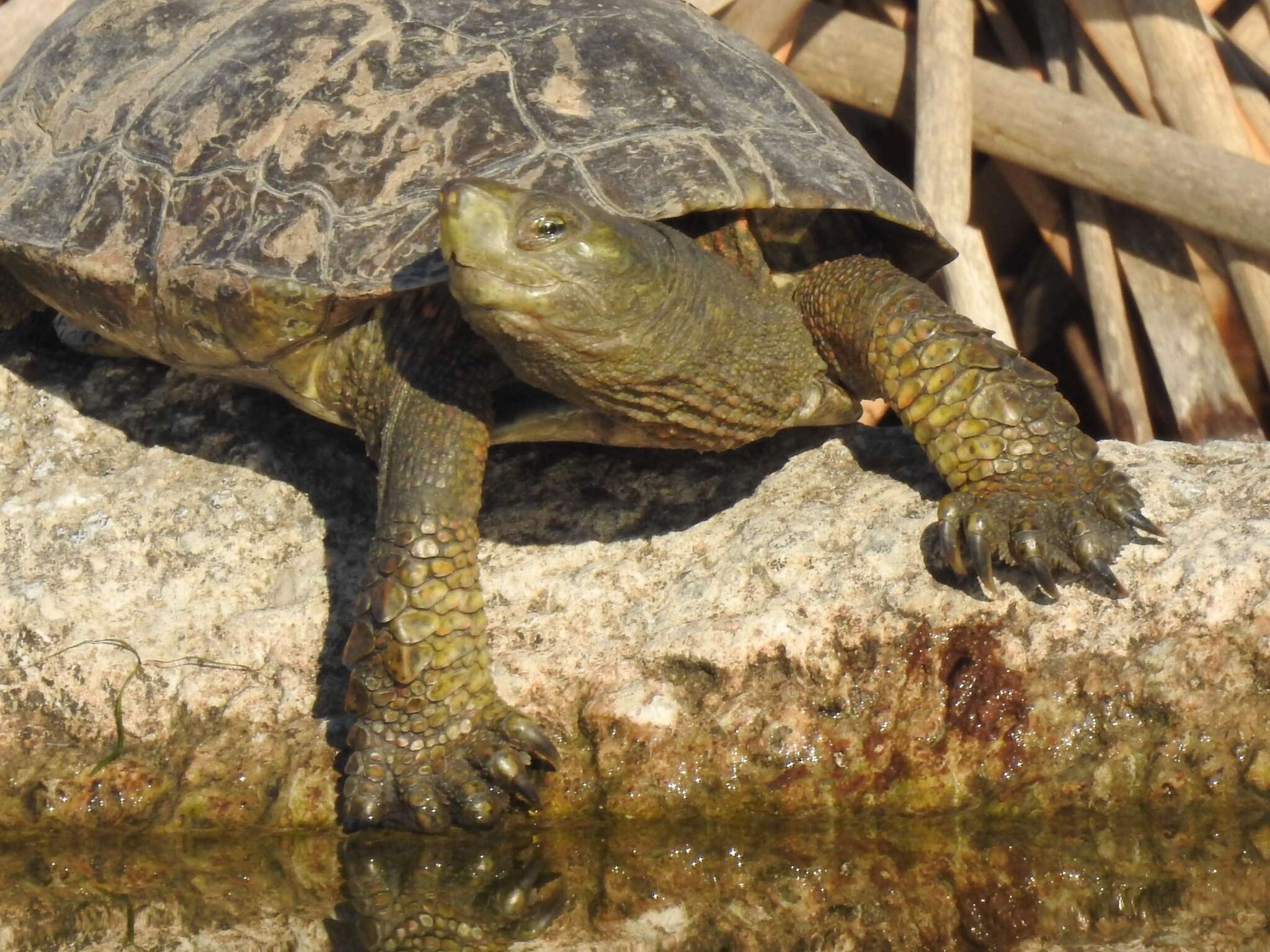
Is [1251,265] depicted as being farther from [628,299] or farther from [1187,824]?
[628,299]

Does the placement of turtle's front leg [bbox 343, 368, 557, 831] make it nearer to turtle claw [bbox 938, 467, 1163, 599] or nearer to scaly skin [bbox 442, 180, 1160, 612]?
scaly skin [bbox 442, 180, 1160, 612]

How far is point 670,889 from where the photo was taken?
2.62 metres

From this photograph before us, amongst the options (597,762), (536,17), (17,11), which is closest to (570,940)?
(597,762)

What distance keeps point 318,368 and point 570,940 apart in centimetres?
137

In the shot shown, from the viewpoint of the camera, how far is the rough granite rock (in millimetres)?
2811

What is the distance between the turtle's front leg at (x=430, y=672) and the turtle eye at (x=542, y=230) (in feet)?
1.92

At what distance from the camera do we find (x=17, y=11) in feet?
14.1

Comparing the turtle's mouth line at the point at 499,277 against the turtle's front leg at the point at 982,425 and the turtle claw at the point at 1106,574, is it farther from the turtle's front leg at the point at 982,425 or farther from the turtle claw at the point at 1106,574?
the turtle claw at the point at 1106,574

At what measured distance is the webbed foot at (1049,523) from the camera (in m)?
2.86

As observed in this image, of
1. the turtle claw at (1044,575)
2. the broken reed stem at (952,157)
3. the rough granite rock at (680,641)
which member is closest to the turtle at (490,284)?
the turtle claw at (1044,575)

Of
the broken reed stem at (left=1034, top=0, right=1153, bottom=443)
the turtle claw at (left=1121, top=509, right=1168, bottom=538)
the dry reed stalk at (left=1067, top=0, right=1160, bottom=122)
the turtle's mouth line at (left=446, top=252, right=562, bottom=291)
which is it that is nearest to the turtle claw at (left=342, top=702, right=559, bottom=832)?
the turtle's mouth line at (left=446, top=252, right=562, bottom=291)

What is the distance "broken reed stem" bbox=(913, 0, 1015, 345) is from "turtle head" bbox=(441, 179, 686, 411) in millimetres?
1570

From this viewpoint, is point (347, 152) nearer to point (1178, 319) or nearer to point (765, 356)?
point (765, 356)

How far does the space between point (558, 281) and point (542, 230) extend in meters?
0.09
